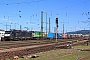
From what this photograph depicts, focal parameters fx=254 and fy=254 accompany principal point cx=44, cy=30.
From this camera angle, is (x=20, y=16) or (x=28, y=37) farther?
(x=28, y=37)

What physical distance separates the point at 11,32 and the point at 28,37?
16621 millimetres

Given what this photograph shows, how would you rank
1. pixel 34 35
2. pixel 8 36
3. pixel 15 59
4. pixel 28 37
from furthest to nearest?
pixel 34 35 → pixel 28 37 → pixel 8 36 → pixel 15 59

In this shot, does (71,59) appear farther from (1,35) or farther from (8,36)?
(1,35)

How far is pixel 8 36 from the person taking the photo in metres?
77.9

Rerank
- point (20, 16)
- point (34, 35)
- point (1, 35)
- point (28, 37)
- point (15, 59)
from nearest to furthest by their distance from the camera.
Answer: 1. point (15, 59)
2. point (20, 16)
3. point (1, 35)
4. point (28, 37)
5. point (34, 35)

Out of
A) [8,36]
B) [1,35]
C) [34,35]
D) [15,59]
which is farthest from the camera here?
[34,35]

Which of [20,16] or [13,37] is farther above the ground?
[20,16]

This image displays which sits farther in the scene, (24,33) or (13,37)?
(24,33)

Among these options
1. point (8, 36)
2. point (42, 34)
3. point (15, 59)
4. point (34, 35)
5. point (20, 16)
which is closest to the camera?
point (15, 59)

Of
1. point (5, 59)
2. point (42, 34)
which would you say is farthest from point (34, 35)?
point (5, 59)

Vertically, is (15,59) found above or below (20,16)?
below

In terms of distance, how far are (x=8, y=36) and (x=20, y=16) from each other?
1258 centimetres

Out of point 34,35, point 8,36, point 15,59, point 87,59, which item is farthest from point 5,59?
point 34,35

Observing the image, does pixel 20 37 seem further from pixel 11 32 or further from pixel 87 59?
pixel 87 59
